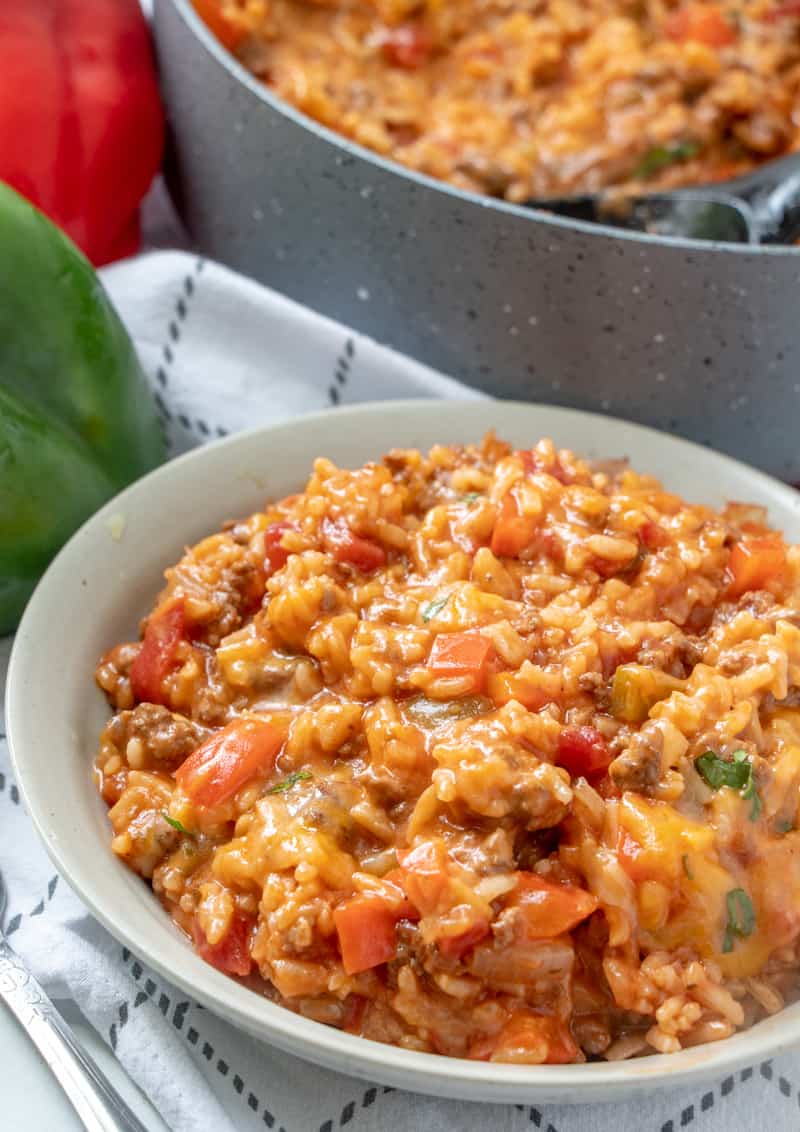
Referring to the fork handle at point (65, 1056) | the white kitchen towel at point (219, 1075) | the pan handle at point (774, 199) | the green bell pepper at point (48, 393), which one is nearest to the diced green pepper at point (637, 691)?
the white kitchen towel at point (219, 1075)

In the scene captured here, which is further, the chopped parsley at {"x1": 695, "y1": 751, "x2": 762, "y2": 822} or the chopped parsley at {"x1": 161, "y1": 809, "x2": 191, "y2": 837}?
the chopped parsley at {"x1": 161, "y1": 809, "x2": 191, "y2": 837}

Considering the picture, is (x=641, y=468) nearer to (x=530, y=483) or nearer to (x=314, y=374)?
(x=530, y=483)

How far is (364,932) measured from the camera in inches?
98.0

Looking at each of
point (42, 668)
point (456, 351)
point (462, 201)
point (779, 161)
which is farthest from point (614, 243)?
point (42, 668)

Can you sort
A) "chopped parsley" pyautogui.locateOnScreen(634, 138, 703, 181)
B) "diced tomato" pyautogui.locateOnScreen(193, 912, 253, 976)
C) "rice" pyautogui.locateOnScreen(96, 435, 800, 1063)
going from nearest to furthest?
1. "rice" pyautogui.locateOnScreen(96, 435, 800, 1063)
2. "diced tomato" pyautogui.locateOnScreen(193, 912, 253, 976)
3. "chopped parsley" pyautogui.locateOnScreen(634, 138, 703, 181)

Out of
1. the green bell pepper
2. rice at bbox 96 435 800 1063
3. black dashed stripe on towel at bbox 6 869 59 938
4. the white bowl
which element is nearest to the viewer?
the white bowl

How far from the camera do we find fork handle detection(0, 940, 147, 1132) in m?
Answer: 2.57

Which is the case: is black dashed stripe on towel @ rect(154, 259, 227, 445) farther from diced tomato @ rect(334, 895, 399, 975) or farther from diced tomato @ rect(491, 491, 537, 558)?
diced tomato @ rect(334, 895, 399, 975)

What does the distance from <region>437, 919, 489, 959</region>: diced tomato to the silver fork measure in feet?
2.40

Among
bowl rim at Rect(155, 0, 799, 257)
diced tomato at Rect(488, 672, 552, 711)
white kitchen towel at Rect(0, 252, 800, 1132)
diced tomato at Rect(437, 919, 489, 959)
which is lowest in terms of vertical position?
white kitchen towel at Rect(0, 252, 800, 1132)

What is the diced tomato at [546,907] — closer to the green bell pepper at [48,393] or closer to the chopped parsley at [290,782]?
the chopped parsley at [290,782]

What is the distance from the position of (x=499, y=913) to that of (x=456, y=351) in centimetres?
210

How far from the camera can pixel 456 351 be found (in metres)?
4.11

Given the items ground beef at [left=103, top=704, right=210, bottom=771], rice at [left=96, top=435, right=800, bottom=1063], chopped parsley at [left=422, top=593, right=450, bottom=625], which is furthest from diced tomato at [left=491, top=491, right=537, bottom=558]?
ground beef at [left=103, top=704, right=210, bottom=771]
